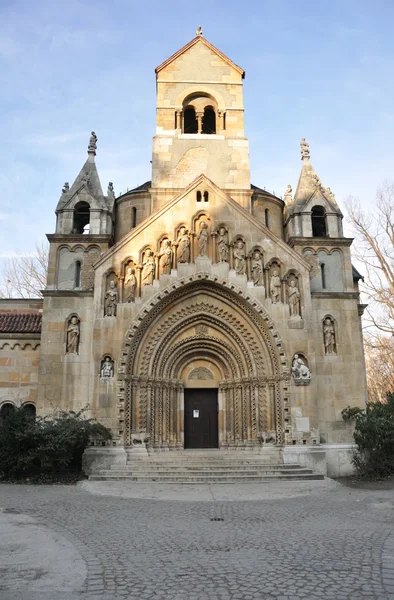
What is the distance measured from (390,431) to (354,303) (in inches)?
205

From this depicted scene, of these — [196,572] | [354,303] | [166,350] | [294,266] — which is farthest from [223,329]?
[196,572]

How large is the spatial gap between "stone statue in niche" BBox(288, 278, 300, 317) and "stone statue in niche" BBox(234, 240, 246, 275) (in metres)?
1.97

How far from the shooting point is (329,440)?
18.0m

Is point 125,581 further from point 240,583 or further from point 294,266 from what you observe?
point 294,266

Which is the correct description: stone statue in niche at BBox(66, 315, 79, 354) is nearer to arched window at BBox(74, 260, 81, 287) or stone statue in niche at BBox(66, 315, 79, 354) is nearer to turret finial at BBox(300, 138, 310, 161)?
arched window at BBox(74, 260, 81, 287)

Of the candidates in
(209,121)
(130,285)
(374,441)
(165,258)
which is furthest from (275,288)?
(209,121)

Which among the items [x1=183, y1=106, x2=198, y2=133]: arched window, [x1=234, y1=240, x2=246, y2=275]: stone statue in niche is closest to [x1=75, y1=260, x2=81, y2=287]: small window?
[x1=234, y1=240, x2=246, y2=275]: stone statue in niche

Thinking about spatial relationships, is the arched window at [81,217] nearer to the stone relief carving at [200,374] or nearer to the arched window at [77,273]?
the arched window at [77,273]

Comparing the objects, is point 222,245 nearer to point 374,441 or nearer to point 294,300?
point 294,300

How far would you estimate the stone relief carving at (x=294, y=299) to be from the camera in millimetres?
18578

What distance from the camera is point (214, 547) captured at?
24.9ft

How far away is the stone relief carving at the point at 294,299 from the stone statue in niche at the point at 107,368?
704cm

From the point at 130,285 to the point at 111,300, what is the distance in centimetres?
92

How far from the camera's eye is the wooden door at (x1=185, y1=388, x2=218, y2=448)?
19.8 metres
